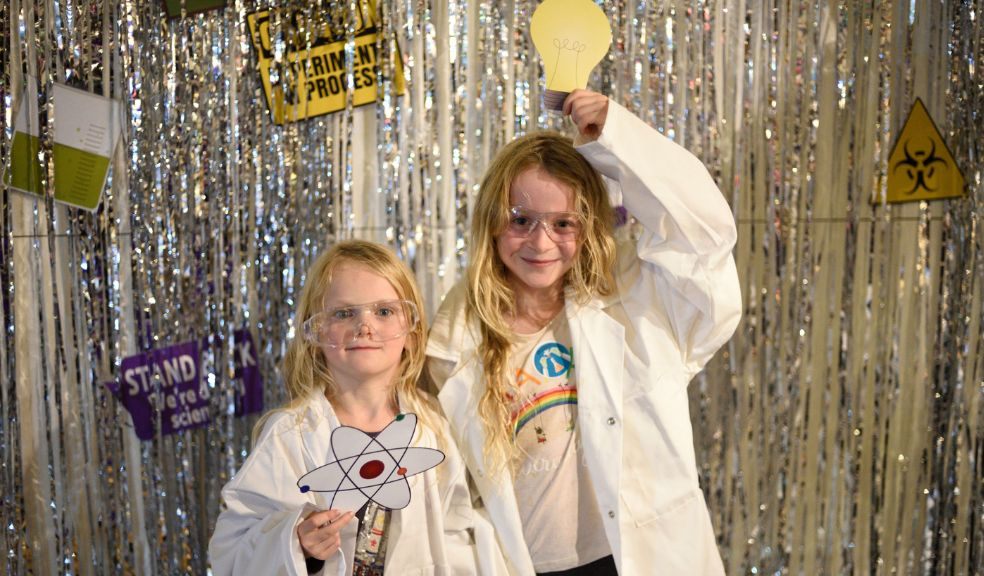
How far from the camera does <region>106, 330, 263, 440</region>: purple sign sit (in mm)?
2092

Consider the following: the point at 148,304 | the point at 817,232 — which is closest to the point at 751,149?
the point at 817,232

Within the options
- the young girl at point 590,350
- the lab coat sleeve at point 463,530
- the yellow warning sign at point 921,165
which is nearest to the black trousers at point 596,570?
the young girl at point 590,350

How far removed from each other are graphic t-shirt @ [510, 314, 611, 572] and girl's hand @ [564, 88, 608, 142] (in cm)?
44

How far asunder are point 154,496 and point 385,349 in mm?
1040

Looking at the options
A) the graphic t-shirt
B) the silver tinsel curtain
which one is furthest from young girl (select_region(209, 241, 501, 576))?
the silver tinsel curtain

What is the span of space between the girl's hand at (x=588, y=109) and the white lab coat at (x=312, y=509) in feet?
2.08

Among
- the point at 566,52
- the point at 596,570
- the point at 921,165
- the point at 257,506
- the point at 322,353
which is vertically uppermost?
the point at 566,52

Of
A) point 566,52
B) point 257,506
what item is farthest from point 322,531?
point 566,52

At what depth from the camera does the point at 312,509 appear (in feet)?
4.36

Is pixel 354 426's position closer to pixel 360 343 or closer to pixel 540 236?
pixel 360 343

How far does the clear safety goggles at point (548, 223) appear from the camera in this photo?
5.02 feet

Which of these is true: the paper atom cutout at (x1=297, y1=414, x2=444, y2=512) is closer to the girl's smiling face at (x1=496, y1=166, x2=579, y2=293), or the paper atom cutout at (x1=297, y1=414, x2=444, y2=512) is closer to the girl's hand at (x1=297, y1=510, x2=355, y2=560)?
the girl's hand at (x1=297, y1=510, x2=355, y2=560)

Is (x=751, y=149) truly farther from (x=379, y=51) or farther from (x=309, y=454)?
(x=309, y=454)

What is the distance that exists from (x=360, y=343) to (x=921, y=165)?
1.52 m
